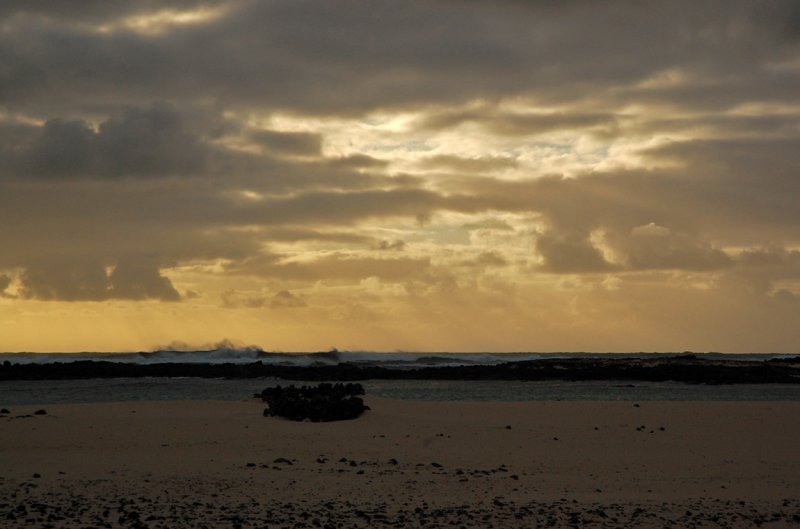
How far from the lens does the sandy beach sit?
10.9m

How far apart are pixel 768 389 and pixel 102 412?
31.9m

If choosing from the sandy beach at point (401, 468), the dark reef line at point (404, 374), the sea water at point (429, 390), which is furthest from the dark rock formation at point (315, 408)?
the dark reef line at point (404, 374)

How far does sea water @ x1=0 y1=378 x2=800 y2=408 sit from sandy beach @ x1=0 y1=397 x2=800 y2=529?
9.92 metres

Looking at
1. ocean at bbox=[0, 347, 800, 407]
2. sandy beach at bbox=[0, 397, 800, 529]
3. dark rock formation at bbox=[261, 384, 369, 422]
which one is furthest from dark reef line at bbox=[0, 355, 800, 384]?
sandy beach at bbox=[0, 397, 800, 529]

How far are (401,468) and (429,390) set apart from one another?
25.1m

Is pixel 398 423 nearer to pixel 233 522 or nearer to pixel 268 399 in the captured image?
pixel 268 399

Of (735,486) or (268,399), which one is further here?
(268,399)

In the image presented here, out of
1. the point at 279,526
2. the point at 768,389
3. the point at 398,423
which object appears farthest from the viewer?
the point at 768,389

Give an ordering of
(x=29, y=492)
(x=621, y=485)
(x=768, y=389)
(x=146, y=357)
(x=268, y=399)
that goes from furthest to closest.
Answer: (x=146, y=357) → (x=768, y=389) → (x=268, y=399) → (x=621, y=485) → (x=29, y=492)

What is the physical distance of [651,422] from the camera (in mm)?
21938

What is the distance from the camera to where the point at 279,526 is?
1006 cm

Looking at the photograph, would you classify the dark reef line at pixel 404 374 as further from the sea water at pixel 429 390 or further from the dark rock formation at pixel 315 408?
the dark rock formation at pixel 315 408

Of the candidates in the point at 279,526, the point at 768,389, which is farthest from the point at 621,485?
the point at 768,389

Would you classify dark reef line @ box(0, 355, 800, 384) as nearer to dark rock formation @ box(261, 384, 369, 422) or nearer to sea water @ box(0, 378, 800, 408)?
sea water @ box(0, 378, 800, 408)
